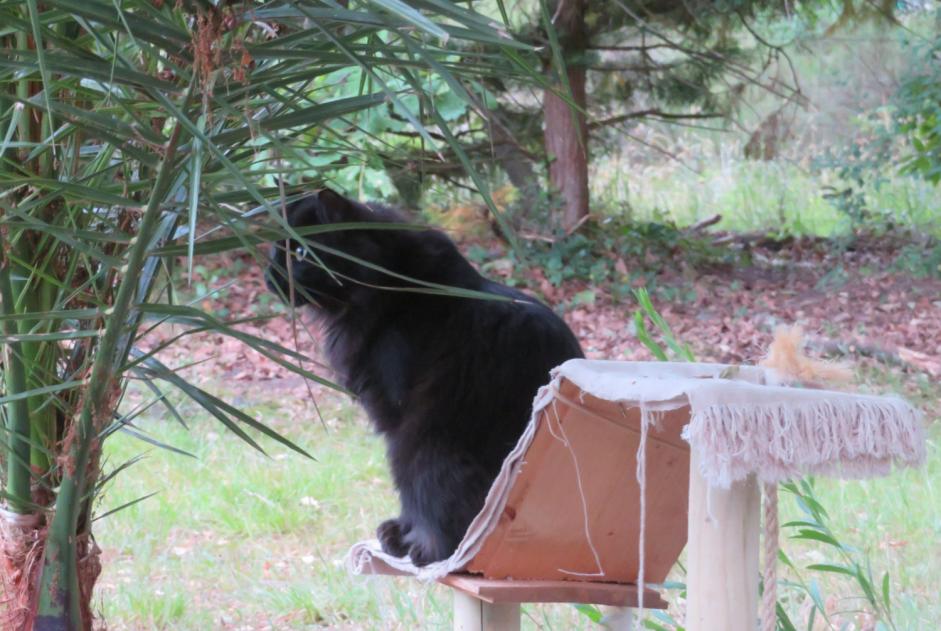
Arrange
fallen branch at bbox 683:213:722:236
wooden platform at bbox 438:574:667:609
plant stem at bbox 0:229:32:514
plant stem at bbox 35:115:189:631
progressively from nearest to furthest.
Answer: plant stem at bbox 35:115:189:631 → plant stem at bbox 0:229:32:514 → wooden platform at bbox 438:574:667:609 → fallen branch at bbox 683:213:722:236

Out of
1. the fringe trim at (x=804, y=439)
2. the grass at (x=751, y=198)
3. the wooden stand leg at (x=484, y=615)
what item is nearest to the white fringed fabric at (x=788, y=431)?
the fringe trim at (x=804, y=439)

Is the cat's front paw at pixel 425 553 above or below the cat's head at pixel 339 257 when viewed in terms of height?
below

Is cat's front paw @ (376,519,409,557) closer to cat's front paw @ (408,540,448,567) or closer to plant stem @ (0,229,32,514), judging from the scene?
cat's front paw @ (408,540,448,567)

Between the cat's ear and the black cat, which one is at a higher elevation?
the cat's ear

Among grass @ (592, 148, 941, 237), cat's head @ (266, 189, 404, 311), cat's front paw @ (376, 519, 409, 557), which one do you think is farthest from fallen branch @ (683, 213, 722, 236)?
cat's front paw @ (376, 519, 409, 557)

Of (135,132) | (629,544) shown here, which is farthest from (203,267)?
(135,132)

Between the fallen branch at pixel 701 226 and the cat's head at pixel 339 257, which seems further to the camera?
the fallen branch at pixel 701 226

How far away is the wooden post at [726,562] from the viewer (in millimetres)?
1003

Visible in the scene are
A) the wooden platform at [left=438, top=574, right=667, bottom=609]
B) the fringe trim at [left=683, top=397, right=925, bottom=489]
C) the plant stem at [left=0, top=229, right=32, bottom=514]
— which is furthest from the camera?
the wooden platform at [left=438, top=574, right=667, bottom=609]

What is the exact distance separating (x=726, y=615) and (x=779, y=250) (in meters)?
5.74

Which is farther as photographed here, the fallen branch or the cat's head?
the fallen branch

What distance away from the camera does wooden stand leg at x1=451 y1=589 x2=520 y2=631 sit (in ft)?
5.33

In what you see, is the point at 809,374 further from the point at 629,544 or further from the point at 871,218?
the point at 871,218

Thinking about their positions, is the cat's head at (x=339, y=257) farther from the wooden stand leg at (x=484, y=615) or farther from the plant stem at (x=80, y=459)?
the plant stem at (x=80, y=459)
